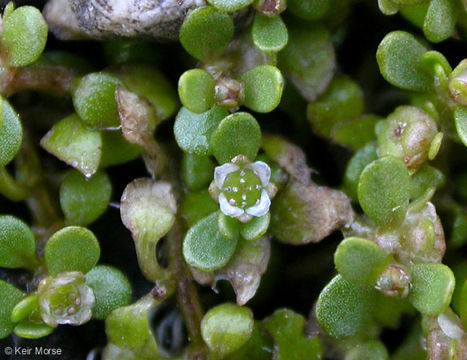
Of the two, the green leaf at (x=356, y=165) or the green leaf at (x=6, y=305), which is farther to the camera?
the green leaf at (x=356, y=165)

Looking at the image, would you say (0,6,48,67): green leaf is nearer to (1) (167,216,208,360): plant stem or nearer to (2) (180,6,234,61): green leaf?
(2) (180,6,234,61): green leaf

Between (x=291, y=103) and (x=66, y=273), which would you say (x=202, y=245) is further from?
(x=291, y=103)

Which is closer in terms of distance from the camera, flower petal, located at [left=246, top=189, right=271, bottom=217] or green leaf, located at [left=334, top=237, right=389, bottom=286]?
green leaf, located at [left=334, top=237, right=389, bottom=286]

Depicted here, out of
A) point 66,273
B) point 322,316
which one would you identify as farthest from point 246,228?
point 66,273

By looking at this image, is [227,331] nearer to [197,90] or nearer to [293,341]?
[293,341]

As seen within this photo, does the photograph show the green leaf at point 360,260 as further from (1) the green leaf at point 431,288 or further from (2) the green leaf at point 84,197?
(2) the green leaf at point 84,197

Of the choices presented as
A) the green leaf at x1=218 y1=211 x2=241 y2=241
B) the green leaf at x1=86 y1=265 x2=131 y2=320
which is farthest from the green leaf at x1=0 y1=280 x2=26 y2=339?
the green leaf at x1=218 y1=211 x2=241 y2=241

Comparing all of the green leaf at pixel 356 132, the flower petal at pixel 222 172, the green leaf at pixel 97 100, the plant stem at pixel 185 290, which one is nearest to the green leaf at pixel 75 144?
the green leaf at pixel 97 100
